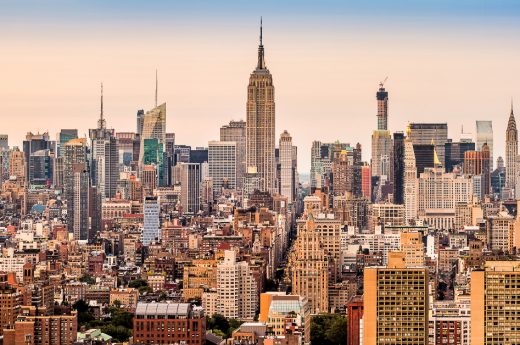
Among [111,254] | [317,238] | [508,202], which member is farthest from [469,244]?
[508,202]

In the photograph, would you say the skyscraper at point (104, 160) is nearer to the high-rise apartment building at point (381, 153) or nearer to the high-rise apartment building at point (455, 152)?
the high-rise apartment building at point (381, 153)

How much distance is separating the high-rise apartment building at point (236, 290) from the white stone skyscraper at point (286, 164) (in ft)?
94.7

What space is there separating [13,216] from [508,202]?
13.1 metres

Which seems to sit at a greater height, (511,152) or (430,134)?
(430,134)

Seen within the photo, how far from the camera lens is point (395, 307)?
22625 millimetres

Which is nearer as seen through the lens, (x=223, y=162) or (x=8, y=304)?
(x=8, y=304)

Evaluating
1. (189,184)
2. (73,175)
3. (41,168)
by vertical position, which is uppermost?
(41,168)

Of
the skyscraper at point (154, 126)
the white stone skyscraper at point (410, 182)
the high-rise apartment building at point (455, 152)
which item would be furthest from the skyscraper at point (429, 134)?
the skyscraper at point (154, 126)

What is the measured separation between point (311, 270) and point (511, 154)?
101 ft

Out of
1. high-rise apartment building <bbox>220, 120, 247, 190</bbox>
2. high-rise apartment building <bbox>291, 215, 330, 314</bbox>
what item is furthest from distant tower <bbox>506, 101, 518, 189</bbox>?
high-rise apartment building <bbox>291, 215, 330, 314</bbox>

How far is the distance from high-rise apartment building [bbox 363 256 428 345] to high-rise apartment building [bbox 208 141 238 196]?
45.4m

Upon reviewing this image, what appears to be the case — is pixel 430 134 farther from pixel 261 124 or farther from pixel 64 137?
pixel 64 137

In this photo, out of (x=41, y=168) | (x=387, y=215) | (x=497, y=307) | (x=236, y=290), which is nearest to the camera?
(x=497, y=307)

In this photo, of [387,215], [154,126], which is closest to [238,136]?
[154,126]
